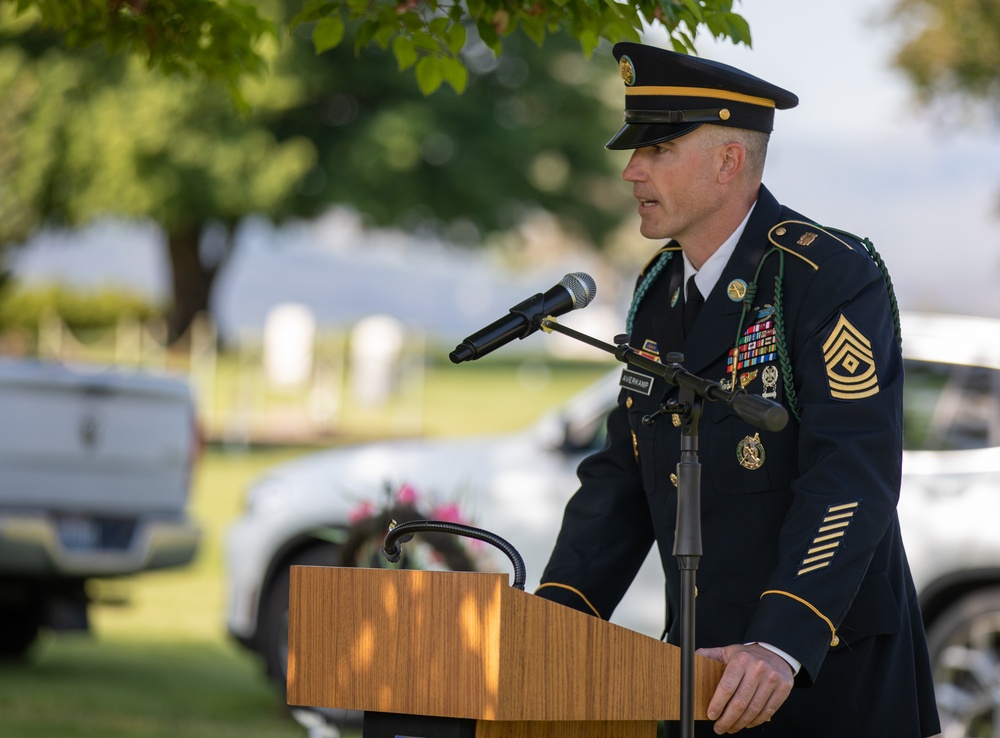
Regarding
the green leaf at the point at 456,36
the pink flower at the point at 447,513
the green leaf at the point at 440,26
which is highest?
the green leaf at the point at 440,26

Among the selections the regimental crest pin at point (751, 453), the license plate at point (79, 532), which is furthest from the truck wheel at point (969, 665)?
the license plate at point (79, 532)

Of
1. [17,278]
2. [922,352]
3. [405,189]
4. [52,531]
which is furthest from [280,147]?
[922,352]

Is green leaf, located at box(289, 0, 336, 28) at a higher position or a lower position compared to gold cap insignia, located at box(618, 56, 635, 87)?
higher

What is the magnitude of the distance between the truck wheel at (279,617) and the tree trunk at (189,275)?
29.3 metres

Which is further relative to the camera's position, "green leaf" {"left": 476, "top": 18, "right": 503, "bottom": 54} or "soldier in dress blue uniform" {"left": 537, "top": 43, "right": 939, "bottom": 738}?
"green leaf" {"left": 476, "top": 18, "right": 503, "bottom": 54}

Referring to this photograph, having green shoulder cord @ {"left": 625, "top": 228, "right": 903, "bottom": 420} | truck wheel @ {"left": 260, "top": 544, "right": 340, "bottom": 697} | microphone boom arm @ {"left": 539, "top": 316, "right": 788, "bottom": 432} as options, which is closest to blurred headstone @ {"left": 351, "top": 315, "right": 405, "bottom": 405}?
truck wheel @ {"left": 260, "top": 544, "right": 340, "bottom": 697}

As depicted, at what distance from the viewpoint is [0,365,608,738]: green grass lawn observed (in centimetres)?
802

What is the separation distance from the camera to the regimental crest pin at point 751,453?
128 inches

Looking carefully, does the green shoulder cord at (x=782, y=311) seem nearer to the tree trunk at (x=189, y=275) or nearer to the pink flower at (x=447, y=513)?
the pink flower at (x=447, y=513)

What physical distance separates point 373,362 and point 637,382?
25.6m

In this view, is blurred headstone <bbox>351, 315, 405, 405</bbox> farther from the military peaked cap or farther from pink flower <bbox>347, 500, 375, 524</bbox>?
the military peaked cap

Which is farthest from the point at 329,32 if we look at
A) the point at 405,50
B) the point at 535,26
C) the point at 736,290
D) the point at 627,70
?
the point at 736,290

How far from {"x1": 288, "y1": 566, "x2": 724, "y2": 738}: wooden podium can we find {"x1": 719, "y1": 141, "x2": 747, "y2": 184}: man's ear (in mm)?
1125

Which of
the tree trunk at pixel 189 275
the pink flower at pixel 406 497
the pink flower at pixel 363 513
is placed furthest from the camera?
the tree trunk at pixel 189 275
